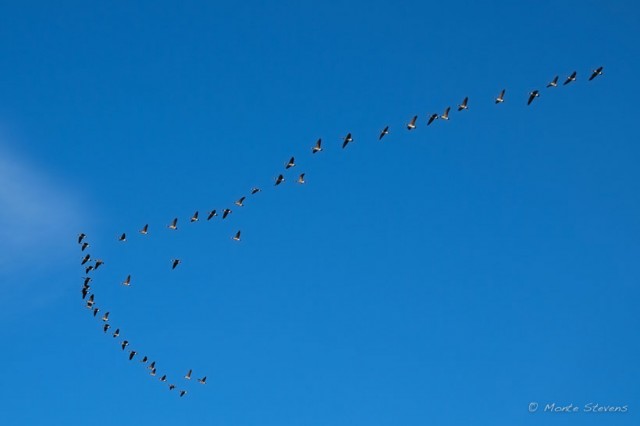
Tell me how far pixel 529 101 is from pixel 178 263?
1096 inches

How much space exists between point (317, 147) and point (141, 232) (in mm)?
14870

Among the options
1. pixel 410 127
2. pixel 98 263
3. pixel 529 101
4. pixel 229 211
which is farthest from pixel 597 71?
pixel 98 263

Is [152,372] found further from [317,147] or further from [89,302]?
[317,147]

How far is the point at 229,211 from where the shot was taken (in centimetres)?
7594

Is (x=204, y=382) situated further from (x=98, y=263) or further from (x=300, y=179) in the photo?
(x=300, y=179)

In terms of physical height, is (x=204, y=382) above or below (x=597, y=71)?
below

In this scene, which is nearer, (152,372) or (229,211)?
(229,211)

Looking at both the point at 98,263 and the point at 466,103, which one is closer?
the point at 466,103

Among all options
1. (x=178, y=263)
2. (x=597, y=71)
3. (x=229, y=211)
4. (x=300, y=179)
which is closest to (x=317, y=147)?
(x=300, y=179)

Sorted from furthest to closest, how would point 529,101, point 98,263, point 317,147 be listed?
point 98,263, point 317,147, point 529,101

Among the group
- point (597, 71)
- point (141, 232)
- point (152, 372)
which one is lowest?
point (152, 372)

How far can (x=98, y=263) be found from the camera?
262ft

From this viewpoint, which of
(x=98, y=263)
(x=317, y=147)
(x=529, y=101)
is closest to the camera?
(x=529, y=101)

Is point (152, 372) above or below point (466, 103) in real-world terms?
below
